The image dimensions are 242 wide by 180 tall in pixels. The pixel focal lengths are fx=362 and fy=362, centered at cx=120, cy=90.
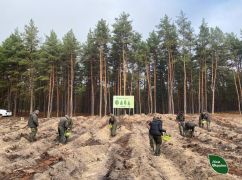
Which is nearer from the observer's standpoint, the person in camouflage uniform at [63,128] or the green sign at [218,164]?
the green sign at [218,164]

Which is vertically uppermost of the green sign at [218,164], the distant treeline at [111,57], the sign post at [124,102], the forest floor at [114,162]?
the distant treeline at [111,57]

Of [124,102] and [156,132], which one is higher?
[124,102]

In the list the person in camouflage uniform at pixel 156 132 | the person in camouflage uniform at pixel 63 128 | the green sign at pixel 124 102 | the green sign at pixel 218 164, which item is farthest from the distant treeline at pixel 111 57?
the green sign at pixel 218 164

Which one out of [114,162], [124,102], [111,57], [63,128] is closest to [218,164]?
[114,162]

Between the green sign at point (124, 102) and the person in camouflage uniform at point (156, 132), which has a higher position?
the green sign at point (124, 102)

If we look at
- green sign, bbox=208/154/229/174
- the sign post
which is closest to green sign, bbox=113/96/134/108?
the sign post

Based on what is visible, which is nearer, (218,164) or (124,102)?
(218,164)

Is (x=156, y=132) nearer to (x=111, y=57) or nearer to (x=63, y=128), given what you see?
(x=63, y=128)

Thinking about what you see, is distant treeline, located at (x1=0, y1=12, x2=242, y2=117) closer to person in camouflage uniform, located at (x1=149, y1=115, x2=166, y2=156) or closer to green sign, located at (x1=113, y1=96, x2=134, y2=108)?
green sign, located at (x1=113, y1=96, x2=134, y2=108)

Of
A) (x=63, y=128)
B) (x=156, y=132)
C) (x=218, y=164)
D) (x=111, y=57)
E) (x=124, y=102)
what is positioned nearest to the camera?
(x=218, y=164)

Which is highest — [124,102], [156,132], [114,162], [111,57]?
[111,57]

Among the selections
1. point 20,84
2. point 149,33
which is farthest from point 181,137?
point 149,33

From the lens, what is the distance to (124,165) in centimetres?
1413

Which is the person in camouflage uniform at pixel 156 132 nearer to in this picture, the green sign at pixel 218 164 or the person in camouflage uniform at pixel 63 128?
the person in camouflage uniform at pixel 63 128
